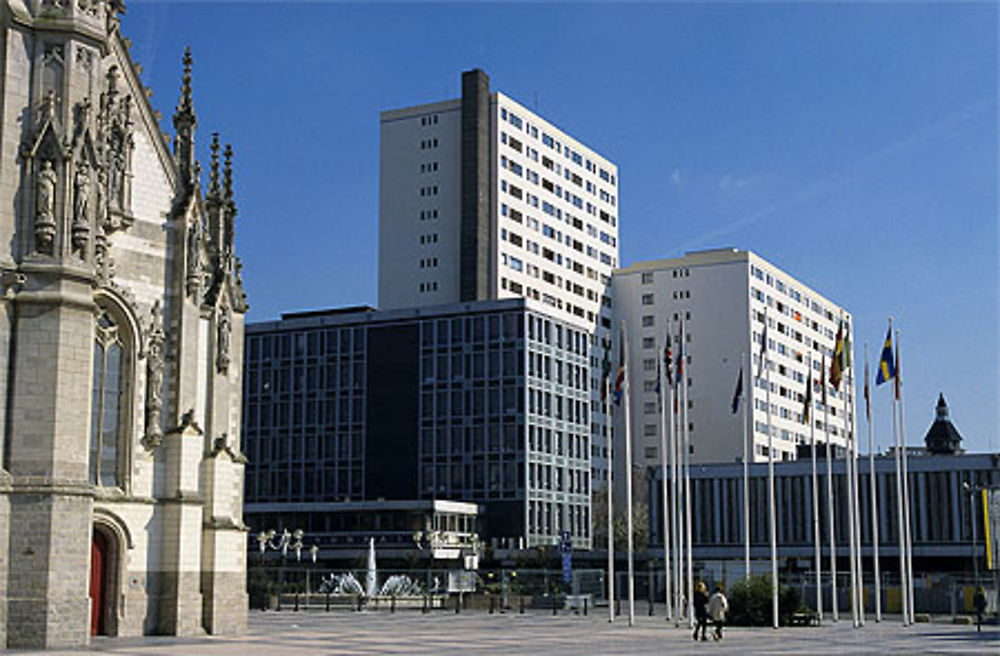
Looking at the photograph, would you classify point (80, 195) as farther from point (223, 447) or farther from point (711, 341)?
point (711, 341)

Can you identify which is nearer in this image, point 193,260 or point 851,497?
point 193,260

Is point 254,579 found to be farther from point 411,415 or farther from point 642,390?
point 642,390

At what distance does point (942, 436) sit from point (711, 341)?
38.3 m

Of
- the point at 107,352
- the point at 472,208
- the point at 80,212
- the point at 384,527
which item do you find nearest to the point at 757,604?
the point at 107,352

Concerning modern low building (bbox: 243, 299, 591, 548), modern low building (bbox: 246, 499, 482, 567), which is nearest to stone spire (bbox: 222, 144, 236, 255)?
modern low building (bbox: 246, 499, 482, 567)

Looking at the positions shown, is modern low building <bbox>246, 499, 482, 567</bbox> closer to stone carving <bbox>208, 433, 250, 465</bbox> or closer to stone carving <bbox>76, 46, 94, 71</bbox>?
stone carving <bbox>208, 433, 250, 465</bbox>

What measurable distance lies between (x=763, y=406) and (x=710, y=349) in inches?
370

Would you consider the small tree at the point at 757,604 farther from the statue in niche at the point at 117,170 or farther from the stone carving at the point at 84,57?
the stone carving at the point at 84,57

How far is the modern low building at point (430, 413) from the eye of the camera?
114m

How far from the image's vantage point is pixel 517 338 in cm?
11412

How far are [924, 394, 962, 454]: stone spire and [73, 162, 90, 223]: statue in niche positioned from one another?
90611 mm

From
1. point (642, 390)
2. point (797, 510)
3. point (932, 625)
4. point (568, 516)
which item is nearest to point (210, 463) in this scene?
point (932, 625)

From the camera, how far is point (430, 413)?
117 meters

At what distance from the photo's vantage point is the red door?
39312 millimetres
